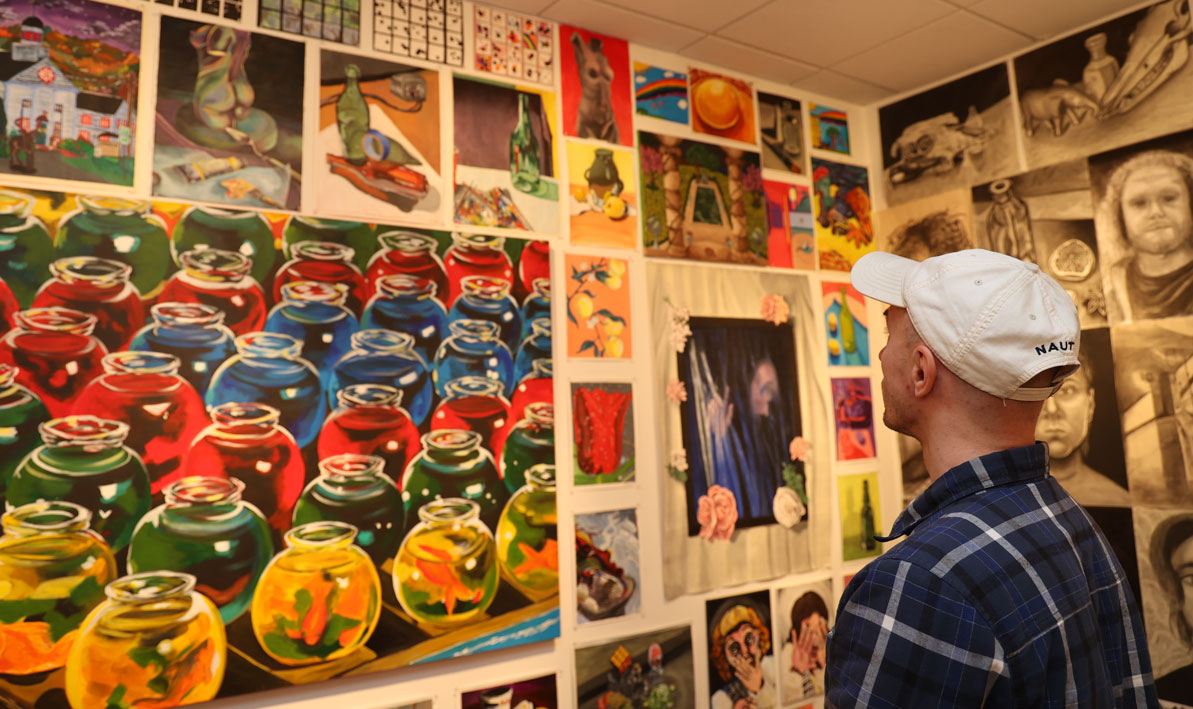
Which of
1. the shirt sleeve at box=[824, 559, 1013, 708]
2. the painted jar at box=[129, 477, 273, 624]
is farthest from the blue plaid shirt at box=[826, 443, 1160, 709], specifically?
the painted jar at box=[129, 477, 273, 624]

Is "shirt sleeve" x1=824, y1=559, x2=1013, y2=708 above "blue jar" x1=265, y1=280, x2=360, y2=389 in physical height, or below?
below

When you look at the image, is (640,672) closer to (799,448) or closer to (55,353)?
(799,448)

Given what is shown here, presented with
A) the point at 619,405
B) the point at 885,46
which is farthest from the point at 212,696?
the point at 885,46

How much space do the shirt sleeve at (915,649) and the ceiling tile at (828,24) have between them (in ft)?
6.63

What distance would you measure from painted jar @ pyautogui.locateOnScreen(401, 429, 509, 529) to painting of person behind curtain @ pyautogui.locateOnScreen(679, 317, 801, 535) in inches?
28.0

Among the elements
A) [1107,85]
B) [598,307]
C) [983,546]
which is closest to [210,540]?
[598,307]

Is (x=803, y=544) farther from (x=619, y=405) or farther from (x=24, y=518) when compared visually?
(x=24, y=518)

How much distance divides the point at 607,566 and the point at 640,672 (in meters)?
0.36

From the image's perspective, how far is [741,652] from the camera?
252 centimetres

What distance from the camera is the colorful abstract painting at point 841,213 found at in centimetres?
298

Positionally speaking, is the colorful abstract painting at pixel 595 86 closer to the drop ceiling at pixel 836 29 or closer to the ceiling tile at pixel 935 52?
the drop ceiling at pixel 836 29

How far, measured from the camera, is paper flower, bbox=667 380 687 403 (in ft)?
8.14

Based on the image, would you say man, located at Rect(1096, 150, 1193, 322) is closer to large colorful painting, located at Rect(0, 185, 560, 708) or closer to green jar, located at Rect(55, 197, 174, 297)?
large colorful painting, located at Rect(0, 185, 560, 708)

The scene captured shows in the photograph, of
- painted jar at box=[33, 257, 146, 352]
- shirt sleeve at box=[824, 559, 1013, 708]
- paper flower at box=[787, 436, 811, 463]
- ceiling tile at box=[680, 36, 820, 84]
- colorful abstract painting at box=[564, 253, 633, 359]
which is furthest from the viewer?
paper flower at box=[787, 436, 811, 463]
